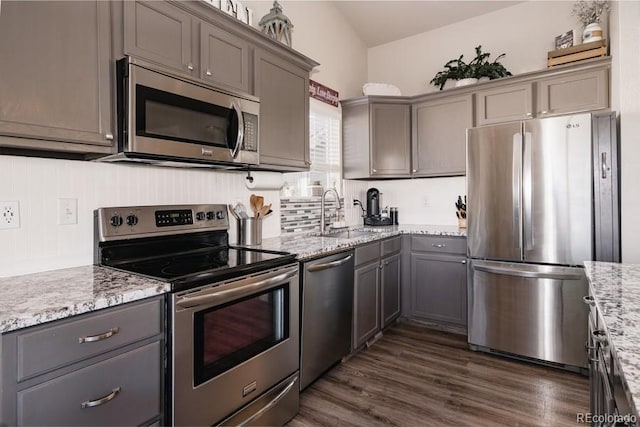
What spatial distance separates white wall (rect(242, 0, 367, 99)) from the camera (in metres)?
3.10

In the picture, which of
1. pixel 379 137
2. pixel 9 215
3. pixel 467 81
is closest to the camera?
pixel 9 215

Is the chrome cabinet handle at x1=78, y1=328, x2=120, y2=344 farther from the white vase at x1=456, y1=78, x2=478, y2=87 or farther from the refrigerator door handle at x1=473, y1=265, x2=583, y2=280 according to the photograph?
the white vase at x1=456, y1=78, x2=478, y2=87

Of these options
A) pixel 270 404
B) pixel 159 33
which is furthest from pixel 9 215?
pixel 270 404

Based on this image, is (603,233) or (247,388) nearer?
(247,388)

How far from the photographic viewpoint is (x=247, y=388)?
1.70m

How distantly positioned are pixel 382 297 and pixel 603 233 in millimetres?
1630

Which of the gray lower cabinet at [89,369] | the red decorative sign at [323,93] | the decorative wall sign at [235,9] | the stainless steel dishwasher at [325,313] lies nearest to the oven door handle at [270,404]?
the stainless steel dishwasher at [325,313]

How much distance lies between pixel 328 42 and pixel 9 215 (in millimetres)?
3030

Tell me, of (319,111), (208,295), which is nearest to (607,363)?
(208,295)

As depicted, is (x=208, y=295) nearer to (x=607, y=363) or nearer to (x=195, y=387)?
(x=195, y=387)

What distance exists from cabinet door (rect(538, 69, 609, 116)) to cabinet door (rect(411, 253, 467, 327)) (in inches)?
58.8

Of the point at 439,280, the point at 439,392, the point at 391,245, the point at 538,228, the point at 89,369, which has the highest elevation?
the point at 538,228

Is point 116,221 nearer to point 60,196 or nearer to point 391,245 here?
point 60,196

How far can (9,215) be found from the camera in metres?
1.48
